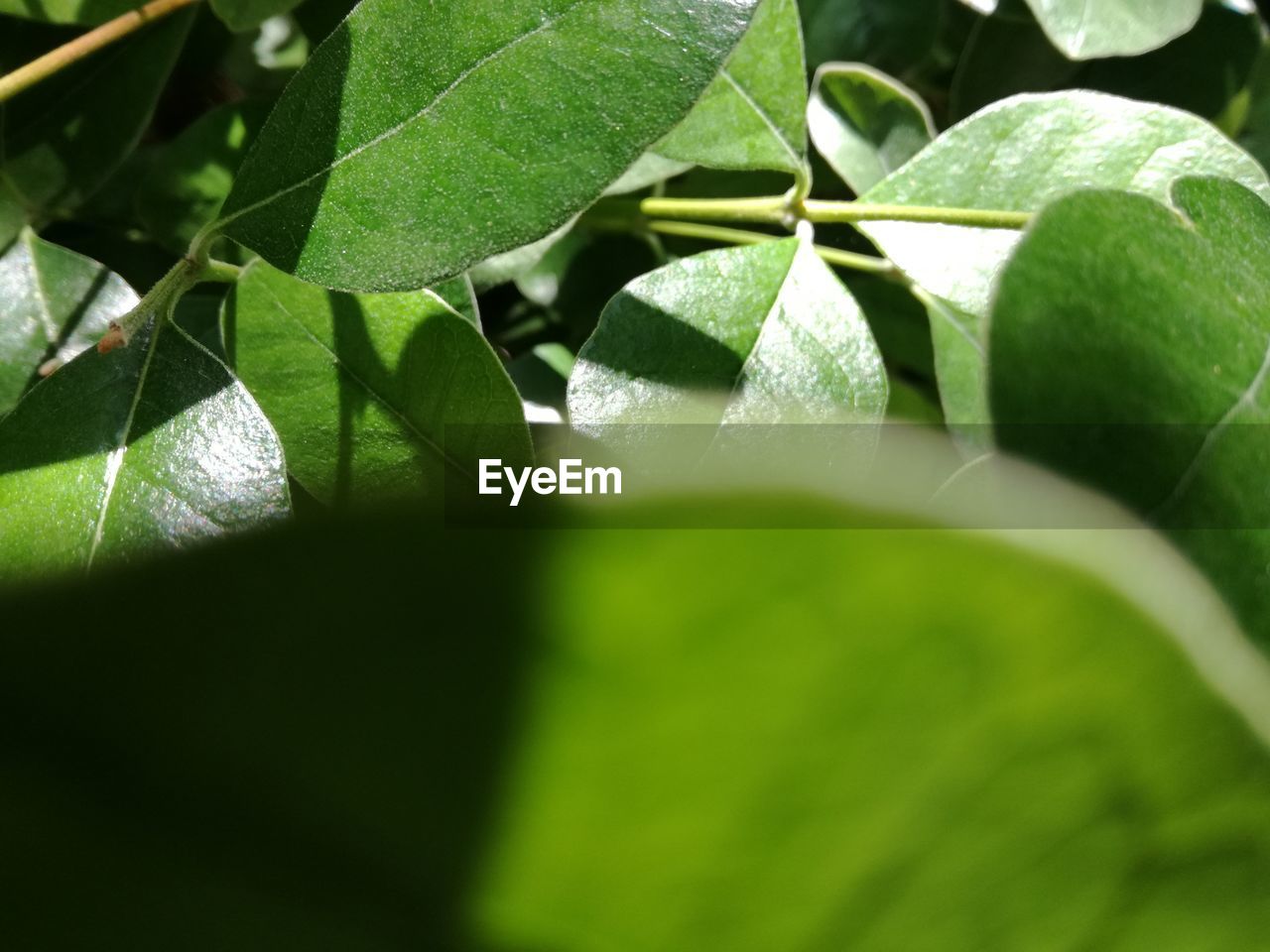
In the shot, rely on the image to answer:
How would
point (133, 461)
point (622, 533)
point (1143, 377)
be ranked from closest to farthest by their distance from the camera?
point (622, 533)
point (1143, 377)
point (133, 461)

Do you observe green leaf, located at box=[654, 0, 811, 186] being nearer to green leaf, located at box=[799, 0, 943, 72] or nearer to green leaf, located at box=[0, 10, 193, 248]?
green leaf, located at box=[799, 0, 943, 72]

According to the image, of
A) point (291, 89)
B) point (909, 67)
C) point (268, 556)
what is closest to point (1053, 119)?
point (909, 67)

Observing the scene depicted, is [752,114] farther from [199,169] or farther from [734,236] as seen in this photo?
[199,169]

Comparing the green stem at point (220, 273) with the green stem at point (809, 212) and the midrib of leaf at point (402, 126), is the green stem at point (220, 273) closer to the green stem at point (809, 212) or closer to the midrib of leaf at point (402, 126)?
the midrib of leaf at point (402, 126)

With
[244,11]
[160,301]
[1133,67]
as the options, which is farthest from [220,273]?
[1133,67]

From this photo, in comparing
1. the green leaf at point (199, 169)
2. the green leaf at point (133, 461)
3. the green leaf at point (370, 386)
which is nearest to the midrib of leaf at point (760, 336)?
the green leaf at point (370, 386)

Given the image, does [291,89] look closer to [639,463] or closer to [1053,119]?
[639,463]
